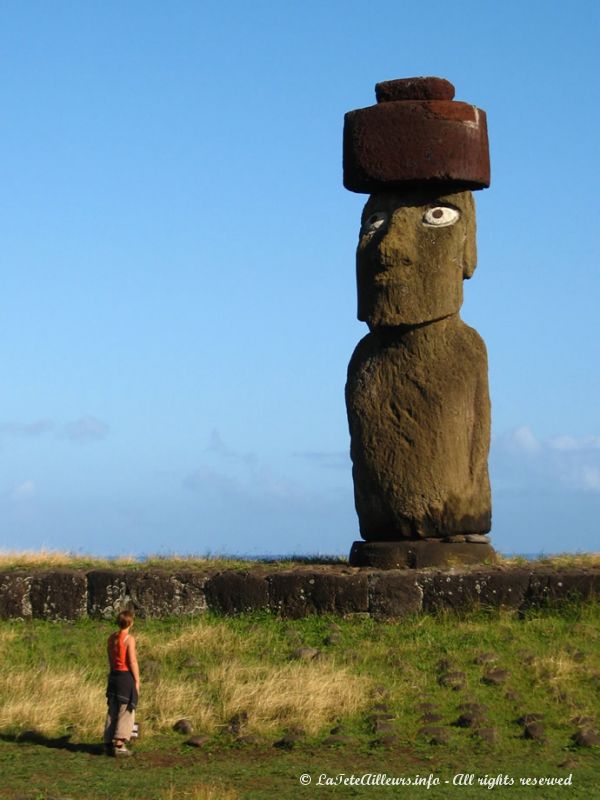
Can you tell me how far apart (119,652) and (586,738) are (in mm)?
3182

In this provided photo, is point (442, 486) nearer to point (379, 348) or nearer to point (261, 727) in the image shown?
point (379, 348)

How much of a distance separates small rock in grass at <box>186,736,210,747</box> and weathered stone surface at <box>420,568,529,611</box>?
3651mm

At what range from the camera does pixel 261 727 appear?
356 inches

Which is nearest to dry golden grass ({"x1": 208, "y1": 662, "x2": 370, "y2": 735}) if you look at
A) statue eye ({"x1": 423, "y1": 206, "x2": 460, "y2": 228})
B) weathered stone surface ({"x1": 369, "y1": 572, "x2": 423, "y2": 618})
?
weathered stone surface ({"x1": 369, "y1": 572, "x2": 423, "y2": 618})

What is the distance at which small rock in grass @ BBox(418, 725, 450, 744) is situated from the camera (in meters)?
8.82

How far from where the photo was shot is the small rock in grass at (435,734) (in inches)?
347

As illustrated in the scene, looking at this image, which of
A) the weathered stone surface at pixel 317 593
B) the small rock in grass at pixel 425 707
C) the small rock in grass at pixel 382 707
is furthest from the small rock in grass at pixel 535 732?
the weathered stone surface at pixel 317 593

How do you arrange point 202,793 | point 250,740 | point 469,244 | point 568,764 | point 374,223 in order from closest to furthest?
point 202,793 → point 568,764 → point 250,740 → point 469,244 → point 374,223

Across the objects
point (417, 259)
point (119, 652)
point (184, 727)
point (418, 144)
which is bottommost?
point (184, 727)

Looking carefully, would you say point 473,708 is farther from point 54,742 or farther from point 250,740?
point 54,742

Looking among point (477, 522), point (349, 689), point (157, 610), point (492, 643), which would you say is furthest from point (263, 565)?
point (349, 689)

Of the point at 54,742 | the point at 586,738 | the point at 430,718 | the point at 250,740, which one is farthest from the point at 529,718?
the point at 54,742

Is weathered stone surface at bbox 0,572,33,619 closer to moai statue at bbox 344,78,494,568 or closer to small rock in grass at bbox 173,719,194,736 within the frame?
moai statue at bbox 344,78,494,568

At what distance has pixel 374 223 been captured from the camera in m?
13.4
